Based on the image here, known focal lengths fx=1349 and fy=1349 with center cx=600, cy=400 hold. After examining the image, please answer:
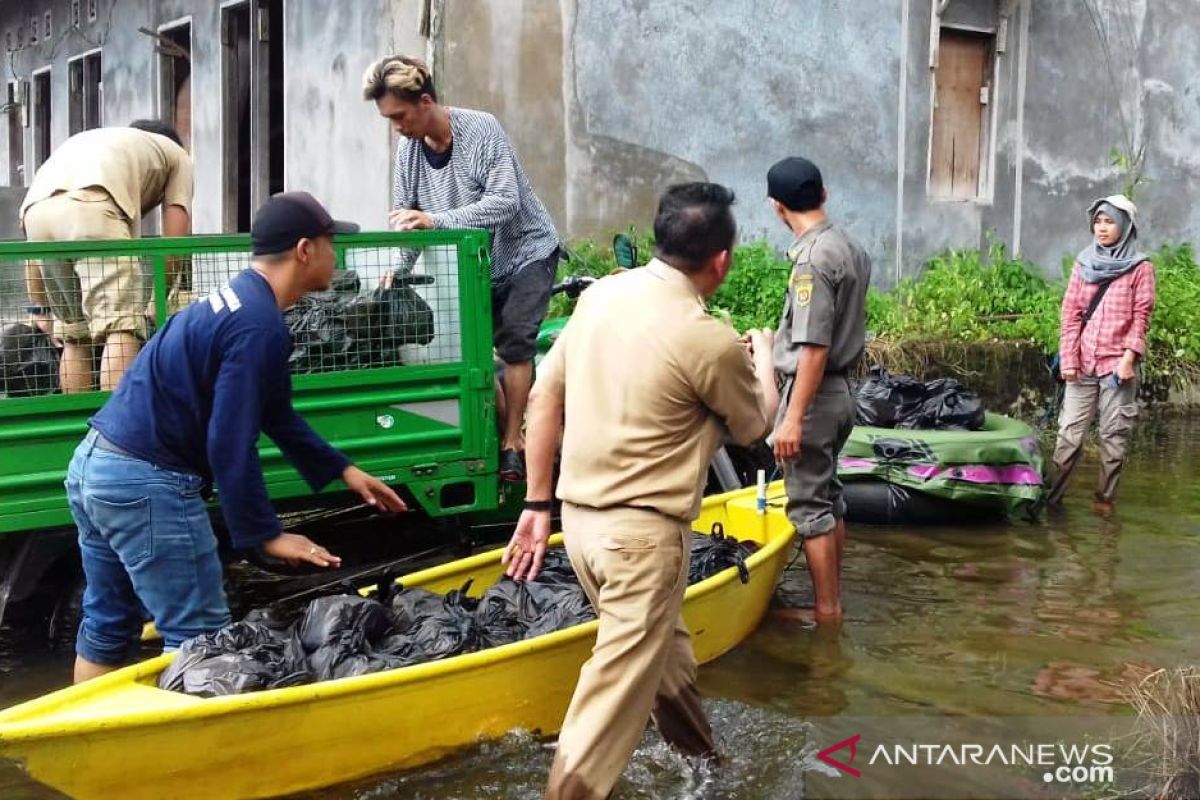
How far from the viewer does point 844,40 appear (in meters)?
12.0

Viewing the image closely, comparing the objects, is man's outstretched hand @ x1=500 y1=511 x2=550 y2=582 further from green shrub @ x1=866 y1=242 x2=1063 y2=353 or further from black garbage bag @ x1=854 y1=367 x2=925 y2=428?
green shrub @ x1=866 y1=242 x2=1063 y2=353

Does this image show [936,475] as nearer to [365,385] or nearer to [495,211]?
[495,211]

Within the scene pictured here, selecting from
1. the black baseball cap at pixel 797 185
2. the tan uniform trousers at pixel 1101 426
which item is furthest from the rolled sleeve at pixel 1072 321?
the black baseball cap at pixel 797 185

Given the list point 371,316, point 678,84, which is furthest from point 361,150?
point 371,316

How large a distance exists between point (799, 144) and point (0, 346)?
807cm

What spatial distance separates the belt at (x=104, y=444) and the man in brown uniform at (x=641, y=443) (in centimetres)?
141

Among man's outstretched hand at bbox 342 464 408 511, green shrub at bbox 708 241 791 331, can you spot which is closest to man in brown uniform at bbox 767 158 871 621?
man's outstretched hand at bbox 342 464 408 511

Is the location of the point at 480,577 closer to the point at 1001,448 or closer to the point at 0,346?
the point at 0,346

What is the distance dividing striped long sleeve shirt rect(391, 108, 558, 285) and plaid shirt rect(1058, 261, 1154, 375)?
4.16m

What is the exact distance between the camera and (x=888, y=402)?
8.92 m

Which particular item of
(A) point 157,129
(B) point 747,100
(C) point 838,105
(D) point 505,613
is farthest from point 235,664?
(C) point 838,105

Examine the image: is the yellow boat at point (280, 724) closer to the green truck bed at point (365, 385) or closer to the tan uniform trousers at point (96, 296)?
the green truck bed at point (365, 385)

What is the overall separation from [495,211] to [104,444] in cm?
249

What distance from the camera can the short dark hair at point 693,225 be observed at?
3.92 metres
